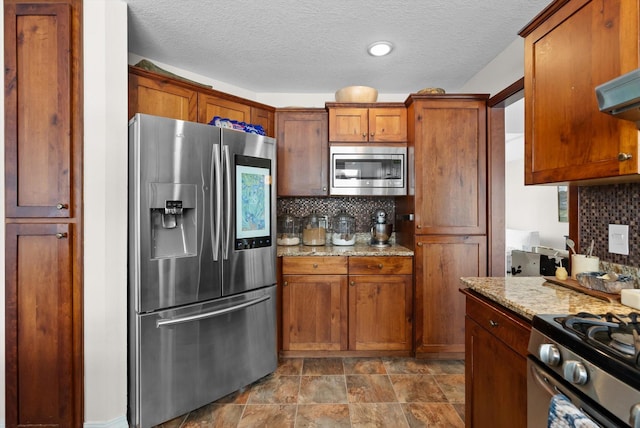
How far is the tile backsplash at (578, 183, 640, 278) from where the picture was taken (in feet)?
4.48

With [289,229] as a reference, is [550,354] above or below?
below

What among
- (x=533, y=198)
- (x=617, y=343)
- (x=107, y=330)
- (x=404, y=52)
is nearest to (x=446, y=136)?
(x=404, y=52)

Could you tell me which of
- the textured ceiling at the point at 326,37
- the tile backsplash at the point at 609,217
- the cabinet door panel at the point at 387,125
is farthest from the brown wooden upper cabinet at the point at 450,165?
the tile backsplash at the point at 609,217

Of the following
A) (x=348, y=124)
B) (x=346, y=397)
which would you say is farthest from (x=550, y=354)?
(x=348, y=124)

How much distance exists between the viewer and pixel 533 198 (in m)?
6.27

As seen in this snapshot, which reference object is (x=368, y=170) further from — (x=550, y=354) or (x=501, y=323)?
(x=550, y=354)

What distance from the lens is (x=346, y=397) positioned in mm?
2145

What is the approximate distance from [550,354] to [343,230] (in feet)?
7.33

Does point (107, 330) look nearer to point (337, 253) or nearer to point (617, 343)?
point (337, 253)

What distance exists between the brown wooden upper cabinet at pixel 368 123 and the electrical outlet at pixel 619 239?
170cm

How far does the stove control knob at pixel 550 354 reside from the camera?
93 cm

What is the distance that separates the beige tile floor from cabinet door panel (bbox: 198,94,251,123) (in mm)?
2042

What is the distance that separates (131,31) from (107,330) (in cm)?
197

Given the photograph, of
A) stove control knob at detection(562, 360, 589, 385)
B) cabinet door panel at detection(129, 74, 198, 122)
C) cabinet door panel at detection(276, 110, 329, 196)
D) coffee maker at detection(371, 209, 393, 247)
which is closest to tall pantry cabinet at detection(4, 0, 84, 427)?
cabinet door panel at detection(129, 74, 198, 122)
